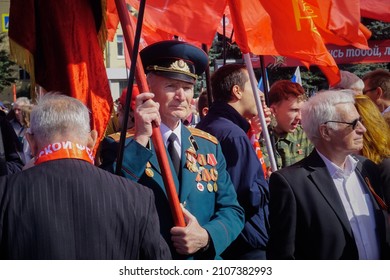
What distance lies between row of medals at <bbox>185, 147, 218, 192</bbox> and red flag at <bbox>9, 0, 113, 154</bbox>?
0.56 m

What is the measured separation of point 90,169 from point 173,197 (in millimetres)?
785

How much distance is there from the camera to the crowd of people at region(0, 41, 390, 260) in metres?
2.61

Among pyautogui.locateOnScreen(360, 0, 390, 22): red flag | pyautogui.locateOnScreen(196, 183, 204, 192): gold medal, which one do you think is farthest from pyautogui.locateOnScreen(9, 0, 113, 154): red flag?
pyautogui.locateOnScreen(360, 0, 390, 22): red flag

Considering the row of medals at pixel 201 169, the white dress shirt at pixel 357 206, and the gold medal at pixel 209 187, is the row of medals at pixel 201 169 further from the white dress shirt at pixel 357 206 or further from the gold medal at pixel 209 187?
the white dress shirt at pixel 357 206

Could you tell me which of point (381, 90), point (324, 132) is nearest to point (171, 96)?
point (324, 132)

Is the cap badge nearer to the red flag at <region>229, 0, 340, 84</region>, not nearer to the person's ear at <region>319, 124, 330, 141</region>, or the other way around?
the person's ear at <region>319, 124, 330, 141</region>

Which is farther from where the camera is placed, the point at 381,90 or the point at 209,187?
the point at 381,90

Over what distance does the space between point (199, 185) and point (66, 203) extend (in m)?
1.18

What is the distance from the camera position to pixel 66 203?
2607 millimetres

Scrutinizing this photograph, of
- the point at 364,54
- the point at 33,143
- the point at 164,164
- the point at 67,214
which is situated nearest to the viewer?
the point at 67,214

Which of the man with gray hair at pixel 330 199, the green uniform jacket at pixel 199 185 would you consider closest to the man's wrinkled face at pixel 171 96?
the green uniform jacket at pixel 199 185

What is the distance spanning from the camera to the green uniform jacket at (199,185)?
133 inches

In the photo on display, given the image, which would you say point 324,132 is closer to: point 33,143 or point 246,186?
point 246,186

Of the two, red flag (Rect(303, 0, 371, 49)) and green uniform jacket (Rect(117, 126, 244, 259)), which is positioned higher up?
red flag (Rect(303, 0, 371, 49))
